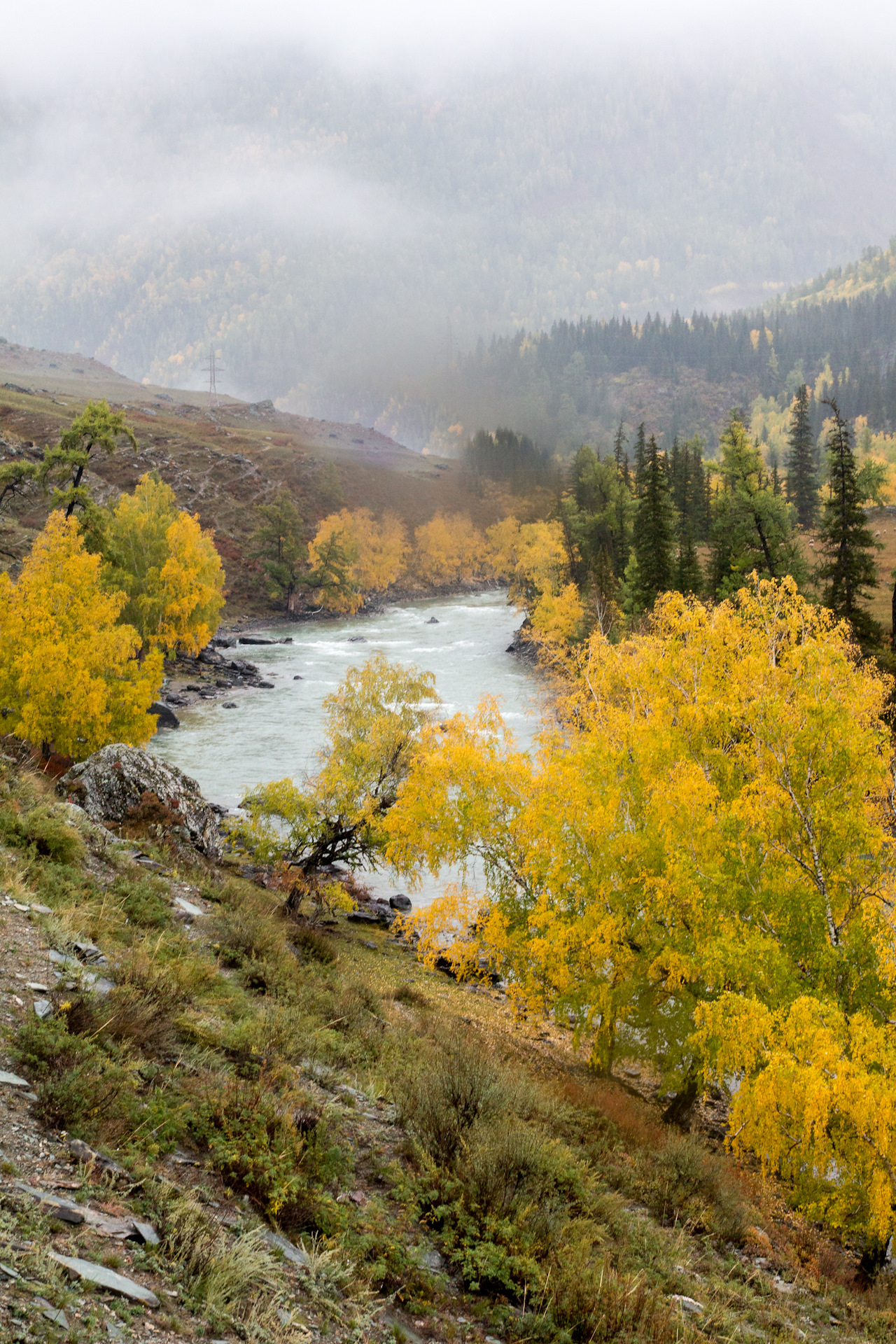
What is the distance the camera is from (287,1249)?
6621mm

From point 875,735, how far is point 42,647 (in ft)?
83.6

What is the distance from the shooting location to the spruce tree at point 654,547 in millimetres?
55469

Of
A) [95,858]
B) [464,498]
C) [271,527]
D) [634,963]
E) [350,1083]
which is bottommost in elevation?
[634,963]

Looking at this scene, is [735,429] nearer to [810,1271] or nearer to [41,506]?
[810,1271]

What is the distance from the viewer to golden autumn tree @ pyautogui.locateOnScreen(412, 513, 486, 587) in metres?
147

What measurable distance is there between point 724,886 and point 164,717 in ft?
129

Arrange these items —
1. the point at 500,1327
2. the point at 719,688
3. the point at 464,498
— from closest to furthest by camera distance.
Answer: the point at 500,1327 < the point at 719,688 < the point at 464,498

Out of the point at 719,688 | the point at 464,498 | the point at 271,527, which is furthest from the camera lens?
the point at 464,498

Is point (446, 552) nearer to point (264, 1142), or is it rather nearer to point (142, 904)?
point (142, 904)

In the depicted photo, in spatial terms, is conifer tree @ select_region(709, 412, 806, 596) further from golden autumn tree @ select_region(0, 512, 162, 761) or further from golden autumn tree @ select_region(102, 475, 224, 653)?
golden autumn tree @ select_region(102, 475, 224, 653)

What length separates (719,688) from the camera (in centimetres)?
2056

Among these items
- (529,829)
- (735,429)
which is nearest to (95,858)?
(529,829)

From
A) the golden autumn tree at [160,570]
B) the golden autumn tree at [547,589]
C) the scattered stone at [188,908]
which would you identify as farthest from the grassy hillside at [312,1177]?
the golden autumn tree at [547,589]

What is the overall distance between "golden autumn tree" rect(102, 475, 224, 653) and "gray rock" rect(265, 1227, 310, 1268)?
164ft
